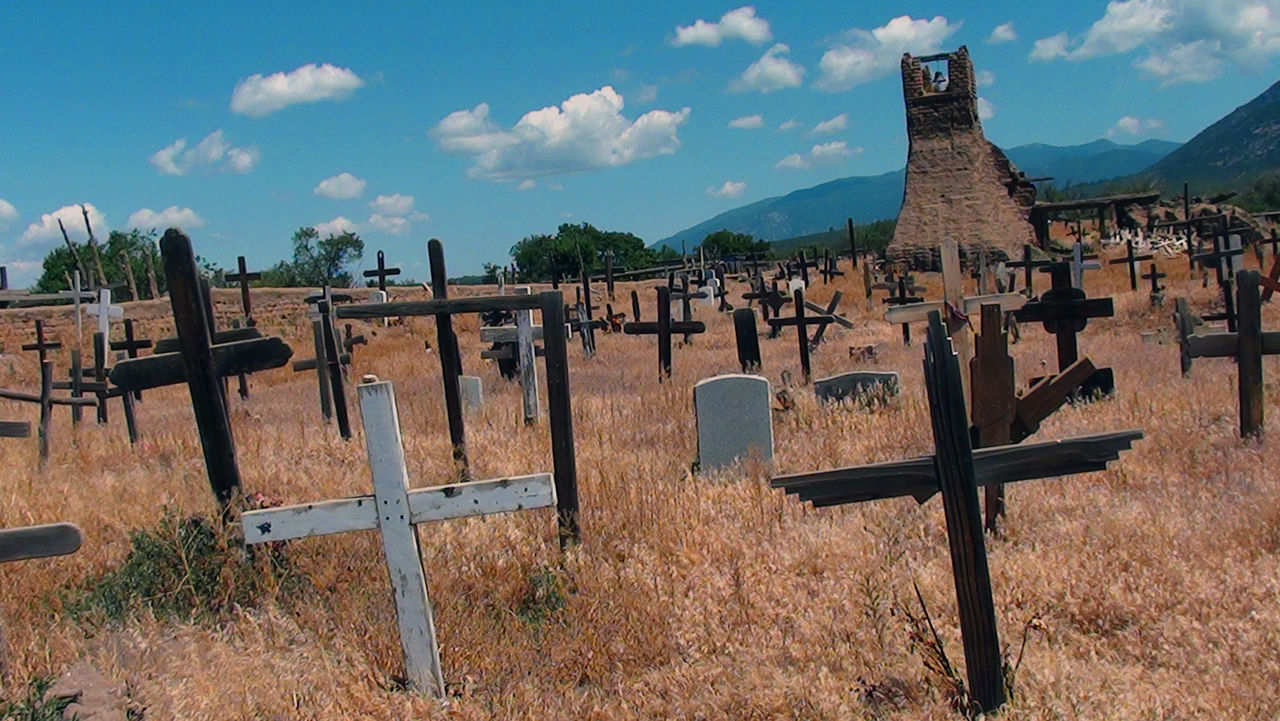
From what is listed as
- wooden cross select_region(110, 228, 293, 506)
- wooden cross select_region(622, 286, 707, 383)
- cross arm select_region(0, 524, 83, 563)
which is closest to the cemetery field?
wooden cross select_region(110, 228, 293, 506)

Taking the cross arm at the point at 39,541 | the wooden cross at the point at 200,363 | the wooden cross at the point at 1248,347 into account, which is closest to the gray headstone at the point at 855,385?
the wooden cross at the point at 1248,347

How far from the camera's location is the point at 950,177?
112 feet

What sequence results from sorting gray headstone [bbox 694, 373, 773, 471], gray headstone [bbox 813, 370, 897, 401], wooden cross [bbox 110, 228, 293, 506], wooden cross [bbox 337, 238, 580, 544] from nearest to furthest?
wooden cross [bbox 110, 228, 293, 506] < wooden cross [bbox 337, 238, 580, 544] < gray headstone [bbox 694, 373, 773, 471] < gray headstone [bbox 813, 370, 897, 401]

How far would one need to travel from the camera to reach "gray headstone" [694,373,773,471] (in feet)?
25.9

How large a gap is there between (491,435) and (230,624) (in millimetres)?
4754

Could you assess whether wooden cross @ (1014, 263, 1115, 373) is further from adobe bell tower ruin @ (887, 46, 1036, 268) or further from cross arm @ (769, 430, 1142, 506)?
adobe bell tower ruin @ (887, 46, 1036, 268)

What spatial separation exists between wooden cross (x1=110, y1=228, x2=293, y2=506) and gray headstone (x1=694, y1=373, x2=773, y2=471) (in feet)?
13.2

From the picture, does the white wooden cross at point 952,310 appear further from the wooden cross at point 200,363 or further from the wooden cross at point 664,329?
the wooden cross at point 664,329

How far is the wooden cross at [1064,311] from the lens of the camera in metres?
8.17

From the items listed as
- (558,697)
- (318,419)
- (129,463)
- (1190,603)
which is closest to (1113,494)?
(1190,603)

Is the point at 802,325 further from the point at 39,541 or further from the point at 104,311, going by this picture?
the point at 39,541

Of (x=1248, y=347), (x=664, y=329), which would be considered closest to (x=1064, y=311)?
(x=1248, y=347)

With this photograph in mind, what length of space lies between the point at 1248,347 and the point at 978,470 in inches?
203

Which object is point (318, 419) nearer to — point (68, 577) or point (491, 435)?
point (491, 435)
